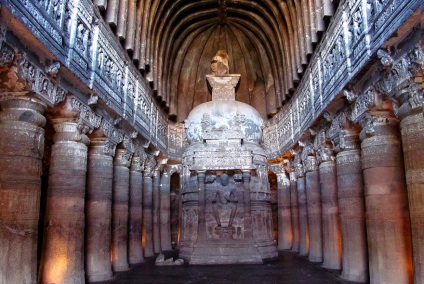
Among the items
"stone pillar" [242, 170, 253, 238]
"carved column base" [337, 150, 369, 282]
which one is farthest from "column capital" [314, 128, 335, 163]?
"stone pillar" [242, 170, 253, 238]

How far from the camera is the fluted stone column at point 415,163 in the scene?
6.71m

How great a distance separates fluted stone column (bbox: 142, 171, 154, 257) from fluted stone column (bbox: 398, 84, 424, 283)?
11383 millimetres

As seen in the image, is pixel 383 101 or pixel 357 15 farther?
pixel 357 15

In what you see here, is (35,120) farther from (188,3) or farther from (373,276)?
(188,3)

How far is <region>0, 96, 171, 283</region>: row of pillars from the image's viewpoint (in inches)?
272

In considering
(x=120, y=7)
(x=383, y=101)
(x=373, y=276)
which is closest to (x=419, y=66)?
(x=383, y=101)

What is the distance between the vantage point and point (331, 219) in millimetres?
12297

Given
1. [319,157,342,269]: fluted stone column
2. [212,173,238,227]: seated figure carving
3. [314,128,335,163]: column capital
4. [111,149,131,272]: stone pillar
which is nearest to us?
[319,157,342,269]: fluted stone column

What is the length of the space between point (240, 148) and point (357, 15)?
20.1 ft

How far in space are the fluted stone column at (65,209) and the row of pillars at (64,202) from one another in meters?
0.02

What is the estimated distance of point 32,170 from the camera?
7254 mm

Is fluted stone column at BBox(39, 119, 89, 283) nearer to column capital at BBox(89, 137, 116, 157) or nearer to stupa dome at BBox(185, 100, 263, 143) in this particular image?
column capital at BBox(89, 137, 116, 157)

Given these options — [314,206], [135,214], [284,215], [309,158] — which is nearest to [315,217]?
[314,206]

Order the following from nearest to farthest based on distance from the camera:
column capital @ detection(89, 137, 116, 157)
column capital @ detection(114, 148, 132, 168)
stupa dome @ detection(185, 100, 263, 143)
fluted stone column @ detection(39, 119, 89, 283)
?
fluted stone column @ detection(39, 119, 89, 283) → column capital @ detection(89, 137, 116, 157) → column capital @ detection(114, 148, 132, 168) → stupa dome @ detection(185, 100, 263, 143)
